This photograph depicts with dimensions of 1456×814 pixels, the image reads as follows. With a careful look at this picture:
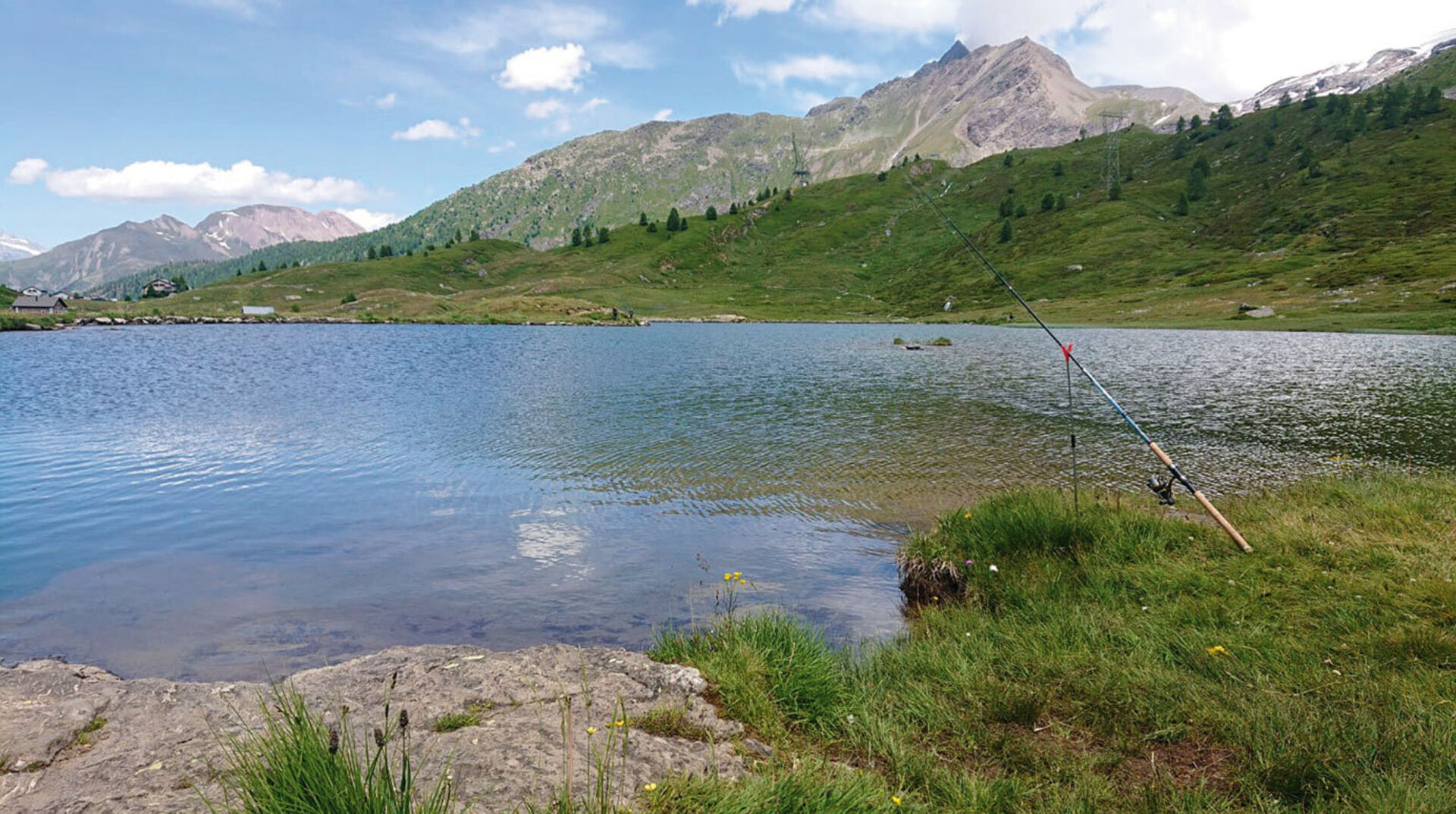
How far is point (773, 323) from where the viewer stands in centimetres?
Result: 14850

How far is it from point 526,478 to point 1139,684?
1750cm

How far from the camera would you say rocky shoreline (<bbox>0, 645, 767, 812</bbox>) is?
16.5ft

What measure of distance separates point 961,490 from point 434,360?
51.7 meters

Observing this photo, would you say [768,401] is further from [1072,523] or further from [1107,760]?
[1107,760]

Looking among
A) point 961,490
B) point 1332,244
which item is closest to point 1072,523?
point 961,490

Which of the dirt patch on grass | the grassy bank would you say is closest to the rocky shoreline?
the grassy bank

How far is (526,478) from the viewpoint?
20672 mm

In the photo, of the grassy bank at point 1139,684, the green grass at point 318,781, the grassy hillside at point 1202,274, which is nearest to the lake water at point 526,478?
the grassy bank at point 1139,684

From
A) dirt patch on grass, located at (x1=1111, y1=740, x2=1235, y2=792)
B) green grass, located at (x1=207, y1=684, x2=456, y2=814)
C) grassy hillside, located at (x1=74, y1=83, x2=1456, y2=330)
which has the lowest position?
dirt patch on grass, located at (x1=1111, y1=740, x2=1235, y2=792)

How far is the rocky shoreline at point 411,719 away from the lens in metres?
5.02

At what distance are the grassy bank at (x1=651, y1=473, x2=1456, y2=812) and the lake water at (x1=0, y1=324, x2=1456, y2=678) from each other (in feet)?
9.59

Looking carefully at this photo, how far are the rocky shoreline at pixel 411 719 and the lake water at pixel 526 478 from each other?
2.19 meters

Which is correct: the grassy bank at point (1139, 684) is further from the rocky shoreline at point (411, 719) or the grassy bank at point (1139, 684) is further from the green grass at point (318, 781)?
the green grass at point (318, 781)

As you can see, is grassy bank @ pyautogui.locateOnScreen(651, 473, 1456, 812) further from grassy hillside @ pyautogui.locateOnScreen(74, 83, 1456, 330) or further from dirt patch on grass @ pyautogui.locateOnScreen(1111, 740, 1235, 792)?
grassy hillside @ pyautogui.locateOnScreen(74, 83, 1456, 330)
